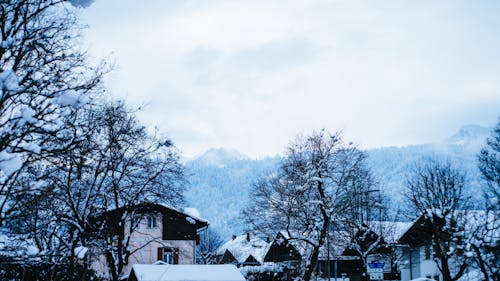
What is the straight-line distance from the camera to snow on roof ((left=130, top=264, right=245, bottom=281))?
22.3m

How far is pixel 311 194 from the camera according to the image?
39781 mm

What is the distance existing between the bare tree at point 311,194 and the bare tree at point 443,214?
4.22 metres

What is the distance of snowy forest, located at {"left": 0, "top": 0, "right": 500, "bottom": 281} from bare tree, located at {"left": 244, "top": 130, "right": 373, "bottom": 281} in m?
0.09

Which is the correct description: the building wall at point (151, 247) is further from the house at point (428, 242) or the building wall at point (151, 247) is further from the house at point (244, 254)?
the house at point (244, 254)

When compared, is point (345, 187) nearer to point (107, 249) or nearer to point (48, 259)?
point (107, 249)

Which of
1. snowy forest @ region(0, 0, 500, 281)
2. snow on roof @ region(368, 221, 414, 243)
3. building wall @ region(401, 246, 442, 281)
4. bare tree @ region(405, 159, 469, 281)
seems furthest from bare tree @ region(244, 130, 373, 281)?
building wall @ region(401, 246, 442, 281)

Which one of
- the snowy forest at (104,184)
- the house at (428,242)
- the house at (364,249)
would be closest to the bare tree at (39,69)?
the snowy forest at (104,184)

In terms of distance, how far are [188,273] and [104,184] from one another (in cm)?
1020

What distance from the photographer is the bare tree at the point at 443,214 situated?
102ft

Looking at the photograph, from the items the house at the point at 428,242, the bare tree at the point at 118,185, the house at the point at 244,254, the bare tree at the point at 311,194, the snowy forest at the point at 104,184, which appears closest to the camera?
the snowy forest at the point at 104,184

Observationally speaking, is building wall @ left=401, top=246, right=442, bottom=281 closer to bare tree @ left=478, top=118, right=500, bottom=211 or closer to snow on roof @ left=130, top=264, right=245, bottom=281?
bare tree @ left=478, top=118, right=500, bottom=211

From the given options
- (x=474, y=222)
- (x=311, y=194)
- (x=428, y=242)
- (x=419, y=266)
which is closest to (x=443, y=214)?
(x=474, y=222)

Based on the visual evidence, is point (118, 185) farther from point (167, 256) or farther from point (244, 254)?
point (244, 254)

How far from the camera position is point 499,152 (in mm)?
41406
